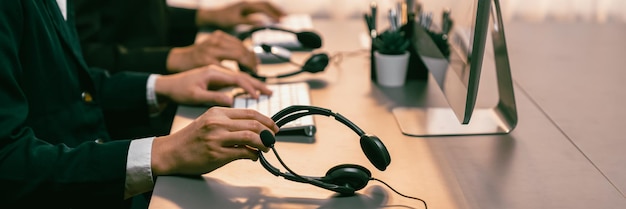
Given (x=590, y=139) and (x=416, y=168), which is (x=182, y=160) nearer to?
(x=416, y=168)

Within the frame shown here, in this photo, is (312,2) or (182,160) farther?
(312,2)

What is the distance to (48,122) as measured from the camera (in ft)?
3.60

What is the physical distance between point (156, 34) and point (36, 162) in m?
0.90

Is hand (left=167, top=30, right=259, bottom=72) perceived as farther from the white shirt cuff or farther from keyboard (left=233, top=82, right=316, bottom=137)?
the white shirt cuff

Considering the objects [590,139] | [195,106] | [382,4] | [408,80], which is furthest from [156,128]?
[382,4]

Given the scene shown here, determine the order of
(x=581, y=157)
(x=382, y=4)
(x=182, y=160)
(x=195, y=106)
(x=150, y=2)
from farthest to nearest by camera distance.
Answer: (x=382, y=4) < (x=150, y=2) < (x=195, y=106) < (x=581, y=157) < (x=182, y=160)

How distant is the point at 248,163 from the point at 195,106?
0.28 meters

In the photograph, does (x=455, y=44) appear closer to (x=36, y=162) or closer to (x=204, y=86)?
(x=204, y=86)

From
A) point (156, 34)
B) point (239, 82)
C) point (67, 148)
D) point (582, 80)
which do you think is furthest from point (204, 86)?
point (582, 80)

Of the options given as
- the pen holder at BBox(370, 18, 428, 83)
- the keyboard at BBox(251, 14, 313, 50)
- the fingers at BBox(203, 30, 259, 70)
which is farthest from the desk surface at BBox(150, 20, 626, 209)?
the keyboard at BBox(251, 14, 313, 50)

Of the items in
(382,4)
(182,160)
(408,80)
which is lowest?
(382,4)

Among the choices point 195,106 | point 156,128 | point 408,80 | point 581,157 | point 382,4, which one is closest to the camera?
point 581,157

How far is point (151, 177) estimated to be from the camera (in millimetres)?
938

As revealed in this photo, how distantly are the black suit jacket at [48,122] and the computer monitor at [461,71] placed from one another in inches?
18.8
